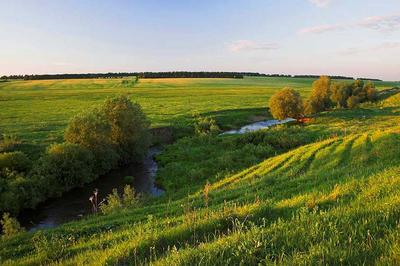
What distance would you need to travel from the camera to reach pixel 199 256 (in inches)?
216

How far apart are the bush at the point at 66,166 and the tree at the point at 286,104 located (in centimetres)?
4380

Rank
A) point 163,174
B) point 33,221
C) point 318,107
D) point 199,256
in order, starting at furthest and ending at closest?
point 318,107
point 163,174
point 33,221
point 199,256

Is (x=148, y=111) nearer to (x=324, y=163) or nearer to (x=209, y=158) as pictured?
(x=209, y=158)

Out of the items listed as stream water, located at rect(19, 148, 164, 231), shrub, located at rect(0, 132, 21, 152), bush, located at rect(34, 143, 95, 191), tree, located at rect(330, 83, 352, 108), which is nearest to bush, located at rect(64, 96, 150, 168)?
stream water, located at rect(19, 148, 164, 231)

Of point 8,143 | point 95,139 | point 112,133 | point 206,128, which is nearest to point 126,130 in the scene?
point 112,133

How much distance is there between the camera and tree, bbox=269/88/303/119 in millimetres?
69938

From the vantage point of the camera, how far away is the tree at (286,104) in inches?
2753

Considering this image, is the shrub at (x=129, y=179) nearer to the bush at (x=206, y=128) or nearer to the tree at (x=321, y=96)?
the bush at (x=206, y=128)

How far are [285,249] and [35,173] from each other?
31484mm

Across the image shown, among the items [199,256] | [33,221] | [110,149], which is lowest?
[33,221]

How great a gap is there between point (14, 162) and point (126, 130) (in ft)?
40.6

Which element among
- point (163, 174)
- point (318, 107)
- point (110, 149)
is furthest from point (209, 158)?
point (318, 107)

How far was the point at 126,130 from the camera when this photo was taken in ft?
139

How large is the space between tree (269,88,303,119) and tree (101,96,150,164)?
111 feet
